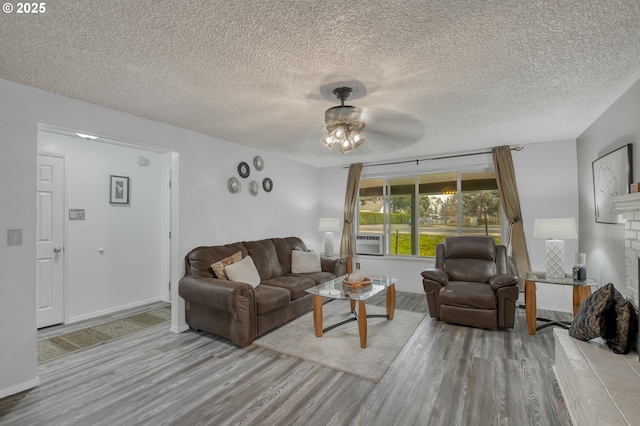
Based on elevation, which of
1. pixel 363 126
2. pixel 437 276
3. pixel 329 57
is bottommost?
pixel 437 276

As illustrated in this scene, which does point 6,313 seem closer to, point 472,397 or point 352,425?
point 352,425

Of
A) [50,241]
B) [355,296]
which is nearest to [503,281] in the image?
[355,296]

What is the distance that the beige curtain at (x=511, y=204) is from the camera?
4324 millimetres

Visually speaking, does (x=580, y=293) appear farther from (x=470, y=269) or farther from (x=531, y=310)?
(x=470, y=269)

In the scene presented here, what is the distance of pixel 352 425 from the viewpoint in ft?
6.25

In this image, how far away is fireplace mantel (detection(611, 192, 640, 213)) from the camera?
2.11 m

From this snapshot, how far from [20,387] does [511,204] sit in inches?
228

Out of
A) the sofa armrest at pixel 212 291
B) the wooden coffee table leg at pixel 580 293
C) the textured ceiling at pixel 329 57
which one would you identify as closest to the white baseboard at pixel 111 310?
the sofa armrest at pixel 212 291

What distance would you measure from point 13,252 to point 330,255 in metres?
3.92

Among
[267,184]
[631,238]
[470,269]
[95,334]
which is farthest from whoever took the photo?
[267,184]

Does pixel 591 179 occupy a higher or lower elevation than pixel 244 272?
higher

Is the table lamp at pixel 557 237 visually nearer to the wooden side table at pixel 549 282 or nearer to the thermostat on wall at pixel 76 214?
the wooden side table at pixel 549 282

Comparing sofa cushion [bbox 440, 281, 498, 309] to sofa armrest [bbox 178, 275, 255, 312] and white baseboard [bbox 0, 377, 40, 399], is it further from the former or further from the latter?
white baseboard [bbox 0, 377, 40, 399]

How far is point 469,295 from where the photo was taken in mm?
3461
